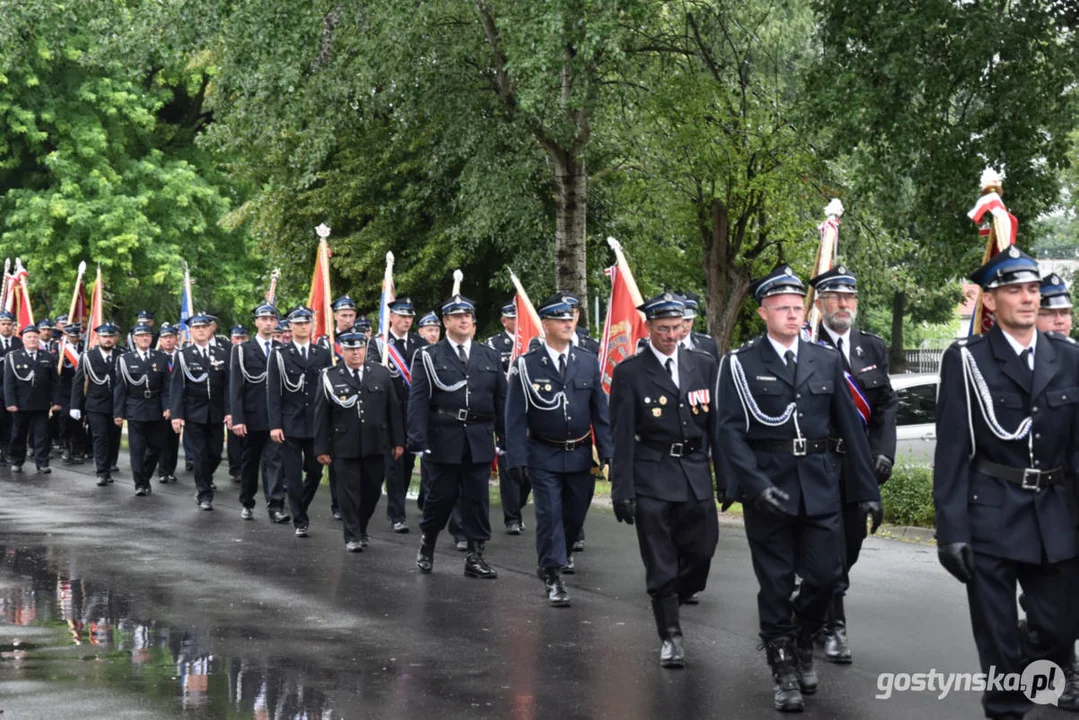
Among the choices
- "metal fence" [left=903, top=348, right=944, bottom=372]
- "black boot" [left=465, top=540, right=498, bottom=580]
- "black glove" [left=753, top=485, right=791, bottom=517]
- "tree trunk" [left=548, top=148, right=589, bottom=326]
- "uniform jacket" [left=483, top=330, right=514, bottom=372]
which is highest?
"tree trunk" [left=548, top=148, right=589, bottom=326]

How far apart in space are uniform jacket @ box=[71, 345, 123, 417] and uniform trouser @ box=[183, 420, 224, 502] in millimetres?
2512

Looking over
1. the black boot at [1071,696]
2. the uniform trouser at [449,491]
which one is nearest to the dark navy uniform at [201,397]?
the uniform trouser at [449,491]

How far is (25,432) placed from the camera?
22.0m

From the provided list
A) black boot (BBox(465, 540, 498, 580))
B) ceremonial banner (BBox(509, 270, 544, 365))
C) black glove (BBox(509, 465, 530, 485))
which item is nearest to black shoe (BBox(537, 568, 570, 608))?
black glove (BBox(509, 465, 530, 485))

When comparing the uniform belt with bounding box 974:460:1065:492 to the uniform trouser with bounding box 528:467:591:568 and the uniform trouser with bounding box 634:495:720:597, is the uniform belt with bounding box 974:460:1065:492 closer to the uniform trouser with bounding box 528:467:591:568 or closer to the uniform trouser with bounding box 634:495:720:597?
the uniform trouser with bounding box 634:495:720:597

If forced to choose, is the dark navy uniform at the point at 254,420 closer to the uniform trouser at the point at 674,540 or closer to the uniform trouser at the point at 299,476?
the uniform trouser at the point at 299,476

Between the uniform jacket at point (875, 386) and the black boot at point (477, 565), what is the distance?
364 cm

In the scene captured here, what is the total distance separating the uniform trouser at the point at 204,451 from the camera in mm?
16566

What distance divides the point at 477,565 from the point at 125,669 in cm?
376

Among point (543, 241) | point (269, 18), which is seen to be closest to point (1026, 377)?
point (269, 18)

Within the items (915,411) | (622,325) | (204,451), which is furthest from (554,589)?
(204,451)

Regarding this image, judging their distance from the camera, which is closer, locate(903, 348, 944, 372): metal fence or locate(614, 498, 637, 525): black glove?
locate(614, 498, 637, 525): black glove

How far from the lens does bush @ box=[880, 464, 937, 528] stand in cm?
1384

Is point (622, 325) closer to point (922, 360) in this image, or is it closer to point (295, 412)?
point (295, 412)
